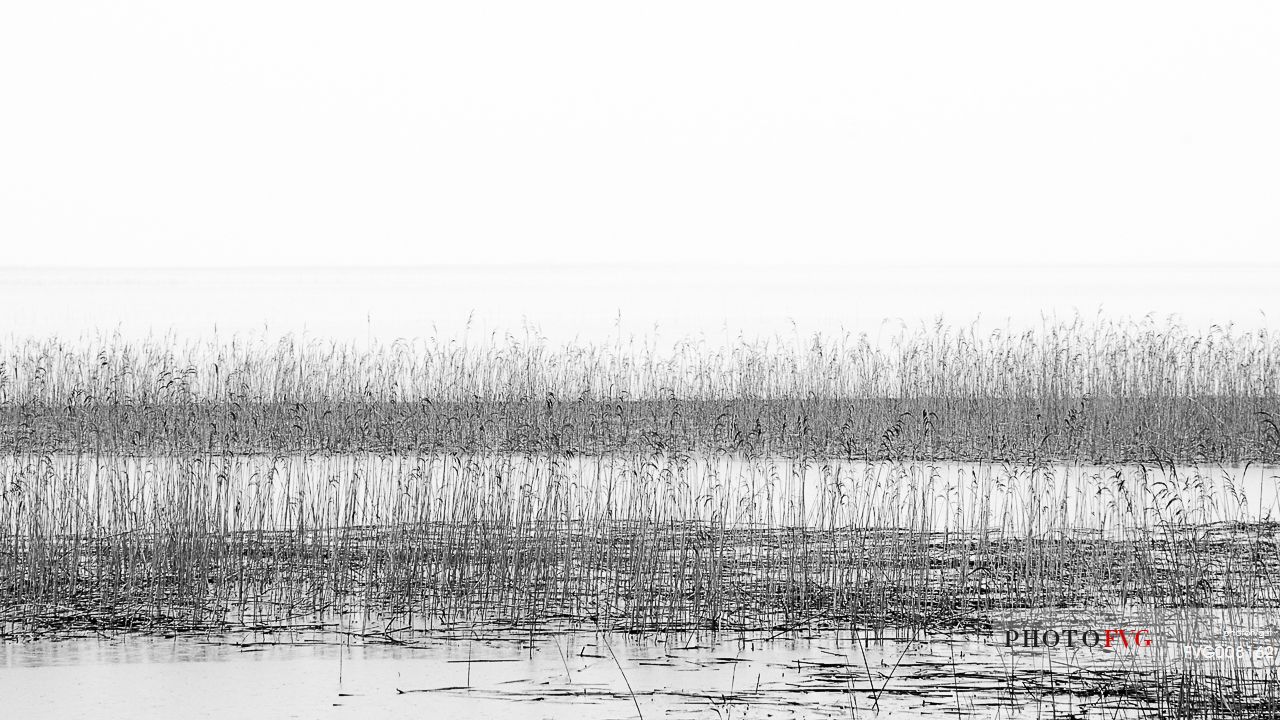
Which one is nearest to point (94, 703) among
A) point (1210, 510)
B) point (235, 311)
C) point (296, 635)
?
point (296, 635)

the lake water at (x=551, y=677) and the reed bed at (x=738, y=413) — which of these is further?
the reed bed at (x=738, y=413)

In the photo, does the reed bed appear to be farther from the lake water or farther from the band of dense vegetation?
the lake water

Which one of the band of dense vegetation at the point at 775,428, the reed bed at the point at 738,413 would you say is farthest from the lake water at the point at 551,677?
the band of dense vegetation at the point at 775,428

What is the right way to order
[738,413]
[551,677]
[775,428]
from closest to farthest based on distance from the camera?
[551,677] → [775,428] → [738,413]

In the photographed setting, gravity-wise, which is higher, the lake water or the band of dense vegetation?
the band of dense vegetation

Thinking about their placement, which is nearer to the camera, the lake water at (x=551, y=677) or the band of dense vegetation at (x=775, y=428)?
the lake water at (x=551, y=677)

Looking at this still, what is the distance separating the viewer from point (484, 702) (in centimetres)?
416

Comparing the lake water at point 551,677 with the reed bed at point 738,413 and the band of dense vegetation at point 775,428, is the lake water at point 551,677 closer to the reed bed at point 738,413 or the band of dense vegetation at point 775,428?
the reed bed at point 738,413

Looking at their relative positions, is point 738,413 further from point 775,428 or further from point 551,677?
point 551,677

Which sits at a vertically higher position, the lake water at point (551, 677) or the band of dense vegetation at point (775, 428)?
the band of dense vegetation at point (775, 428)

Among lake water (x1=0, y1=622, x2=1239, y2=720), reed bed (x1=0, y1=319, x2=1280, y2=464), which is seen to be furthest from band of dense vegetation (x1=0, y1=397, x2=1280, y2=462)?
lake water (x1=0, y1=622, x2=1239, y2=720)

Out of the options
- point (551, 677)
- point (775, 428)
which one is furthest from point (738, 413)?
point (551, 677)

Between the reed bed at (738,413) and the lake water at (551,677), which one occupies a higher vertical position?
the reed bed at (738,413)

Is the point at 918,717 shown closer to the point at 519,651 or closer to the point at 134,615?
the point at 519,651
